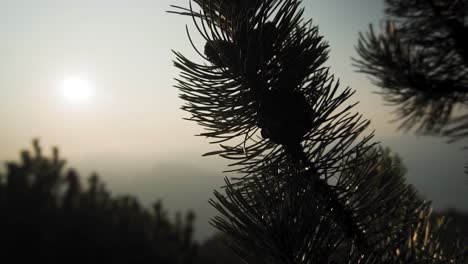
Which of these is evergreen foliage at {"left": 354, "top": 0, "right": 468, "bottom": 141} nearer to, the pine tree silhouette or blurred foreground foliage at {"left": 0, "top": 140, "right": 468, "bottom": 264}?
the pine tree silhouette

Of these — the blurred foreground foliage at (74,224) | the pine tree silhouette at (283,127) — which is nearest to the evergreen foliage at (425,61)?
the pine tree silhouette at (283,127)

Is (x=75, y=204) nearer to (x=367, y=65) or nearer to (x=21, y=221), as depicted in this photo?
(x=21, y=221)

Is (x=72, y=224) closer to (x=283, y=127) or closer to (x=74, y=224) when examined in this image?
(x=74, y=224)

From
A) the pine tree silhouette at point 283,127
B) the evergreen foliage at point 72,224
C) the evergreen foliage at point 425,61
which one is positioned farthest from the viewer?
the evergreen foliage at point 72,224

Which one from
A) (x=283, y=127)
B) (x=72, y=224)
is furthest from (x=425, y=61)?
(x=72, y=224)

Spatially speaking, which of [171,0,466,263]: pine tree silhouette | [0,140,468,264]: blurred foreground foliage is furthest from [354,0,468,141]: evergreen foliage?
[0,140,468,264]: blurred foreground foliage

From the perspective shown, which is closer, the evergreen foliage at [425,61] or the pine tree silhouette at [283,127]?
the pine tree silhouette at [283,127]

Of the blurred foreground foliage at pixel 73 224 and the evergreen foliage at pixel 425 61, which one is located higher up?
the blurred foreground foliage at pixel 73 224

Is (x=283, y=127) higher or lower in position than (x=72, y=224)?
lower

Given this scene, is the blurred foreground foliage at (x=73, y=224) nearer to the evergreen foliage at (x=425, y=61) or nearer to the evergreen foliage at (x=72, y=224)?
the evergreen foliage at (x=72, y=224)

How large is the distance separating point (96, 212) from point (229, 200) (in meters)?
12.9

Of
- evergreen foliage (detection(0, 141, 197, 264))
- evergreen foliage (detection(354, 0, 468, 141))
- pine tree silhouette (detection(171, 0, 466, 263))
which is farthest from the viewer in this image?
evergreen foliage (detection(0, 141, 197, 264))

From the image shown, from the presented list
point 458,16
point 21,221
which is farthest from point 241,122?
point 21,221

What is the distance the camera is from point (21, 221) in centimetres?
978
